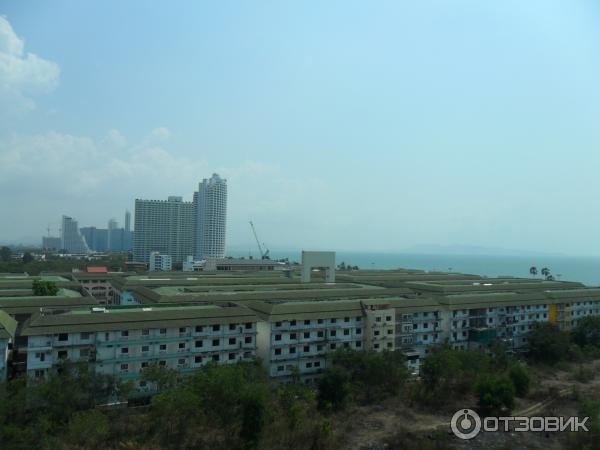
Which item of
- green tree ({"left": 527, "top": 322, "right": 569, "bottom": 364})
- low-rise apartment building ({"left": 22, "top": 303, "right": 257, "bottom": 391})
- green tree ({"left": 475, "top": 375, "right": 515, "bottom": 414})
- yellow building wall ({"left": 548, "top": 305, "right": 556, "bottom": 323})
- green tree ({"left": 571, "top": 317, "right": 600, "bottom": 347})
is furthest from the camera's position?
yellow building wall ({"left": 548, "top": 305, "right": 556, "bottom": 323})

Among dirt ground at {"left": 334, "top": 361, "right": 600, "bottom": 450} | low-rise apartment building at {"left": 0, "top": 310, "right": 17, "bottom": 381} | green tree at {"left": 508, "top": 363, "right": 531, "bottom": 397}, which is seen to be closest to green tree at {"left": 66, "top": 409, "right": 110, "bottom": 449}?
low-rise apartment building at {"left": 0, "top": 310, "right": 17, "bottom": 381}

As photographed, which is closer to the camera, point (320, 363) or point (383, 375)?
point (383, 375)

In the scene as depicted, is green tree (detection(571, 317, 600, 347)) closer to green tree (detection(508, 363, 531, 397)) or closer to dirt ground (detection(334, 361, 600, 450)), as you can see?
dirt ground (detection(334, 361, 600, 450))

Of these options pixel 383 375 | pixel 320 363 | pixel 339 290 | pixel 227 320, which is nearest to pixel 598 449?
pixel 383 375

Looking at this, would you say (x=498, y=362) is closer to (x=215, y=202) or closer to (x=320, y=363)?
(x=320, y=363)

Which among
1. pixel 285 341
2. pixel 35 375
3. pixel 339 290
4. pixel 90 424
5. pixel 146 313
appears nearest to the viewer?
pixel 90 424

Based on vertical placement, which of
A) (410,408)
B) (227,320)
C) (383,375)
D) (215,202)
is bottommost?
(410,408)

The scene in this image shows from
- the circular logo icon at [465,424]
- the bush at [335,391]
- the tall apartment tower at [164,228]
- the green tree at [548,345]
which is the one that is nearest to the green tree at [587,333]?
the green tree at [548,345]
